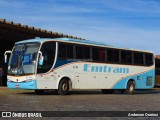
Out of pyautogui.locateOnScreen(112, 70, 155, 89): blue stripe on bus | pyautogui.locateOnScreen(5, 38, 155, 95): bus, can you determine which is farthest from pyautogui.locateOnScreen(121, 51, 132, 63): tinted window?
pyautogui.locateOnScreen(112, 70, 155, 89): blue stripe on bus

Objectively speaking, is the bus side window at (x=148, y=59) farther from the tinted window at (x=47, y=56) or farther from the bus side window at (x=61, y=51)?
the tinted window at (x=47, y=56)

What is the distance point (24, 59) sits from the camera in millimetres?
23141

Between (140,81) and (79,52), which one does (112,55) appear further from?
(140,81)

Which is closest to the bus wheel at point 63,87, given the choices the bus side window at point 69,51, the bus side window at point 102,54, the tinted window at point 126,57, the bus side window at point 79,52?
the bus side window at point 69,51

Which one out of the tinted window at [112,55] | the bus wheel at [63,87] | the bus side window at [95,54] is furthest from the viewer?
the tinted window at [112,55]

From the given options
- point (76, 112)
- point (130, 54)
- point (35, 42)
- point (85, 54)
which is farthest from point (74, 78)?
point (76, 112)

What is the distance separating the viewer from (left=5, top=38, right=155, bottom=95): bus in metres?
22.8

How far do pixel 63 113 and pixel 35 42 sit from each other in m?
10.9

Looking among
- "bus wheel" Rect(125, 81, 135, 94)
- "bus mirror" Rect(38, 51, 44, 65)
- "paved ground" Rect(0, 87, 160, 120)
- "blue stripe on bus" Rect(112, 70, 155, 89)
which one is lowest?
"paved ground" Rect(0, 87, 160, 120)

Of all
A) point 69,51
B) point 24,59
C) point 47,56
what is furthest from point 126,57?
point 24,59

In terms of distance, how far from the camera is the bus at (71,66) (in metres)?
22.8

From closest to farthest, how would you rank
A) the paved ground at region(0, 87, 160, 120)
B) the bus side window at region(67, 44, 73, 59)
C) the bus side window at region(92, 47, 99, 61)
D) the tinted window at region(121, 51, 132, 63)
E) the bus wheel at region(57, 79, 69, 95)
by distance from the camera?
1. the paved ground at region(0, 87, 160, 120)
2. the bus wheel at region(57, 79, 69, 95)
3. the bus side window at region(67, 44, 73, 59)
4. the bus side window at region(92, 47, 99, 61)
5. the tinted window at region(121, 51, 132, 63)

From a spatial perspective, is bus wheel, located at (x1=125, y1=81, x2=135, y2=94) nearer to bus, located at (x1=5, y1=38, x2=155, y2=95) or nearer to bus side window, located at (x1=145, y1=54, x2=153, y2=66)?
bus, located at (x1=5, y1=38, x2=155, y2=95)

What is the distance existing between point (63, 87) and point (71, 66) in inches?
47.9
